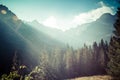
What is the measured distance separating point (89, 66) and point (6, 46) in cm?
8200

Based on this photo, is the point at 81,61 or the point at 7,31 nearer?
the point at 81,61

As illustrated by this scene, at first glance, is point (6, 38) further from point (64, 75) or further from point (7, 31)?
point (64, 75)

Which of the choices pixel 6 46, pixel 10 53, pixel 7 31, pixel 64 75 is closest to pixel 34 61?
pixel 10 53

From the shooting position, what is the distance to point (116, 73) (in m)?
31.0

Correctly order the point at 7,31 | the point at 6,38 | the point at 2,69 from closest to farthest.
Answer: the point at 2,69 → the point at 6,38 → the point at 7,31

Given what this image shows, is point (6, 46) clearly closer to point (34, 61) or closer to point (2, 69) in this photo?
point (34, 61)

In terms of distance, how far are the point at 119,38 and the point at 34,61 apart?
111m

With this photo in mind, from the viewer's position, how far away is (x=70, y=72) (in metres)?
93.8

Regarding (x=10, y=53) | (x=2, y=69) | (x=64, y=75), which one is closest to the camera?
(x=64, y=75)

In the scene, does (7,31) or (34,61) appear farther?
(7,31)

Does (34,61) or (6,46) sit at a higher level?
(6,46)

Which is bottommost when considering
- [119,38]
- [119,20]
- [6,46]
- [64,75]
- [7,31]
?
[64,75]

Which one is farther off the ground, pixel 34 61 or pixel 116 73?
pixel 34 61

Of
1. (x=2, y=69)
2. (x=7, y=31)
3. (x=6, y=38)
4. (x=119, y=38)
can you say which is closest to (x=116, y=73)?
(x=119, y=38)
